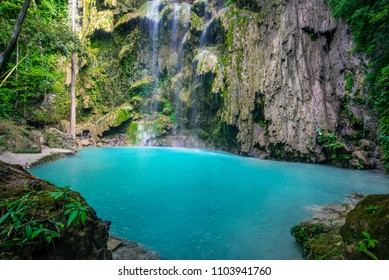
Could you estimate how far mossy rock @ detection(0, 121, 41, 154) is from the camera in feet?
34.0

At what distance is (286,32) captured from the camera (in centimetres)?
1426

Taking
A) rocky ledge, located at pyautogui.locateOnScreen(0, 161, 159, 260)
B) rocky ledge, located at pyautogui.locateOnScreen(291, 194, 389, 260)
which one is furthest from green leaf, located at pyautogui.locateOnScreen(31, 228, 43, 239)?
rocky ledge, located at pyautogui.locateOnScreen(291, 194, 389, 260)

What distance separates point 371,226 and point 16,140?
45.6 ft

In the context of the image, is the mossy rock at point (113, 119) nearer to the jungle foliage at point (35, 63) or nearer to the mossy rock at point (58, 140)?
the jungle foliage at point (35, 63)

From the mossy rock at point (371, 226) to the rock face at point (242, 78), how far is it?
1035 centimetres

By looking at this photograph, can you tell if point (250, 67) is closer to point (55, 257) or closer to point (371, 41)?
point (371, 41)

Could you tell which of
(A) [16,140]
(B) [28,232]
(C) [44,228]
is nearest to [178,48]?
(A) [16,140]

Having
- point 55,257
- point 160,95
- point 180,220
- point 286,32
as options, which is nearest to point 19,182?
point 55,257

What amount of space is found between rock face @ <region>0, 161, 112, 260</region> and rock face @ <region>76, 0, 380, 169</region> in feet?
42.7

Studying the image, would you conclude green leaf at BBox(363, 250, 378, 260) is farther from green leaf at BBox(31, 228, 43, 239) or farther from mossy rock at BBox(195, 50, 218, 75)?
mossy rock at BBox(195, 50, 218, 75)

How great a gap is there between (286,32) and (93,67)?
62.8ft

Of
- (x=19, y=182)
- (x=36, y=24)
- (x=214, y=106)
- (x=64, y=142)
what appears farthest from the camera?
(x=214, y=106)

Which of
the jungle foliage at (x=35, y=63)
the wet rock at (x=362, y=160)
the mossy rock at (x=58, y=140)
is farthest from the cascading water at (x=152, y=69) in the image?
the wet rock at (x=362, y=160)

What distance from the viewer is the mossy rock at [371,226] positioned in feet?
7.43
